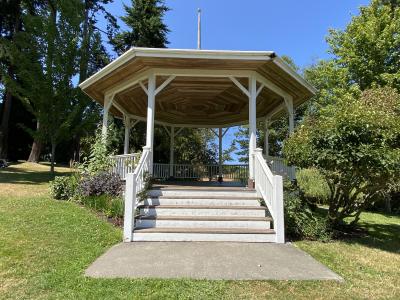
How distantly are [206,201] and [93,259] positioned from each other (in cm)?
282

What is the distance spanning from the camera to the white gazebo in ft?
23.8

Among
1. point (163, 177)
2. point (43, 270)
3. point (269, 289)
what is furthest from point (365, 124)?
point (163, 177)

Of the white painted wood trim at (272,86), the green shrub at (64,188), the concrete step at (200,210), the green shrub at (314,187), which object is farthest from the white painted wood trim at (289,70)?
the green shrub at (64,188)

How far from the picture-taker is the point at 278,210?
568 centimetres

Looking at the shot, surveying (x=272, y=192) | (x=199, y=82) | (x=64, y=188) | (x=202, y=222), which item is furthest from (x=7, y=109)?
(x=272, y=192)

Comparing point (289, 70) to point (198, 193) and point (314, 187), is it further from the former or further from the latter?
point (314, 187)

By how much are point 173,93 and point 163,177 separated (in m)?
4.56

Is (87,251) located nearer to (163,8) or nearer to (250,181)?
(250,181)

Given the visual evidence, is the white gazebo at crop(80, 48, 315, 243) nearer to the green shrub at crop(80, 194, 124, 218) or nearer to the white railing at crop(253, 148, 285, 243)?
the white railing at crop(253, 148, 285, 243)

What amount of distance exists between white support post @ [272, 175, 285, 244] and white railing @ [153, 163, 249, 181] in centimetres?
803

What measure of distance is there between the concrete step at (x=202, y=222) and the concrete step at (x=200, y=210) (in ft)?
1.04

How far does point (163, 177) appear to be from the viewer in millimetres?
13867

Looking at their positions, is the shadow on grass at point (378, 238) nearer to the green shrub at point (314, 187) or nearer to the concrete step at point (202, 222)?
the concrete step at point (202, 222)

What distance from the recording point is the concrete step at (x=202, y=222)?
5.96 metres
